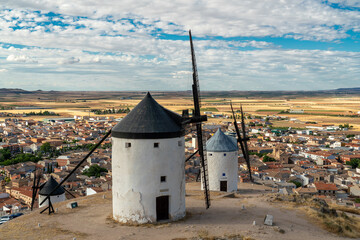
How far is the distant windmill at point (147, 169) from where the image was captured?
1756 cm

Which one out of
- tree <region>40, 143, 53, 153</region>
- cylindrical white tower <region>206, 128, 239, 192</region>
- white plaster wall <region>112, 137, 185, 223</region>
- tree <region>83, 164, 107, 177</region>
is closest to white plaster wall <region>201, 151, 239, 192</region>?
cylindrical white tower <region>206, 128, 239, 192</region>

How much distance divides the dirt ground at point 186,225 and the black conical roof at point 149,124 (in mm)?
4393

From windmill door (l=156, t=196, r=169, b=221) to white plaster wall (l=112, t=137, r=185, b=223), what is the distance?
220 millimetres

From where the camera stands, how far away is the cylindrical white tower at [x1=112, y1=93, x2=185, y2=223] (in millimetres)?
17562

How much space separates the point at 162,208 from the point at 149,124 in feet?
14.0

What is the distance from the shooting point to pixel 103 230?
1688 centimetres

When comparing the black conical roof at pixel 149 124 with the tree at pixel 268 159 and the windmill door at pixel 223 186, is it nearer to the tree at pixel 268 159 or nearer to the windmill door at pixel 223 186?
the windmill door at pixel 223 186

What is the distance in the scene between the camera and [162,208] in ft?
59.4

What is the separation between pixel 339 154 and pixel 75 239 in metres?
77.7

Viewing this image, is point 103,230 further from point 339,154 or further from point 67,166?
point 339,154

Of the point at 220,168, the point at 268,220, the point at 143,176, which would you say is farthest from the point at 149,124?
the point at 220,168

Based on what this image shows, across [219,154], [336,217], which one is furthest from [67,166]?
[336,217]

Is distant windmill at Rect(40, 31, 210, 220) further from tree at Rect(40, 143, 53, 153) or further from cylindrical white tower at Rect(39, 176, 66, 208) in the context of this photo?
tree at Rect(40, 143, 53, 153)

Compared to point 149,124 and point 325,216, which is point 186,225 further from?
point 325,216
